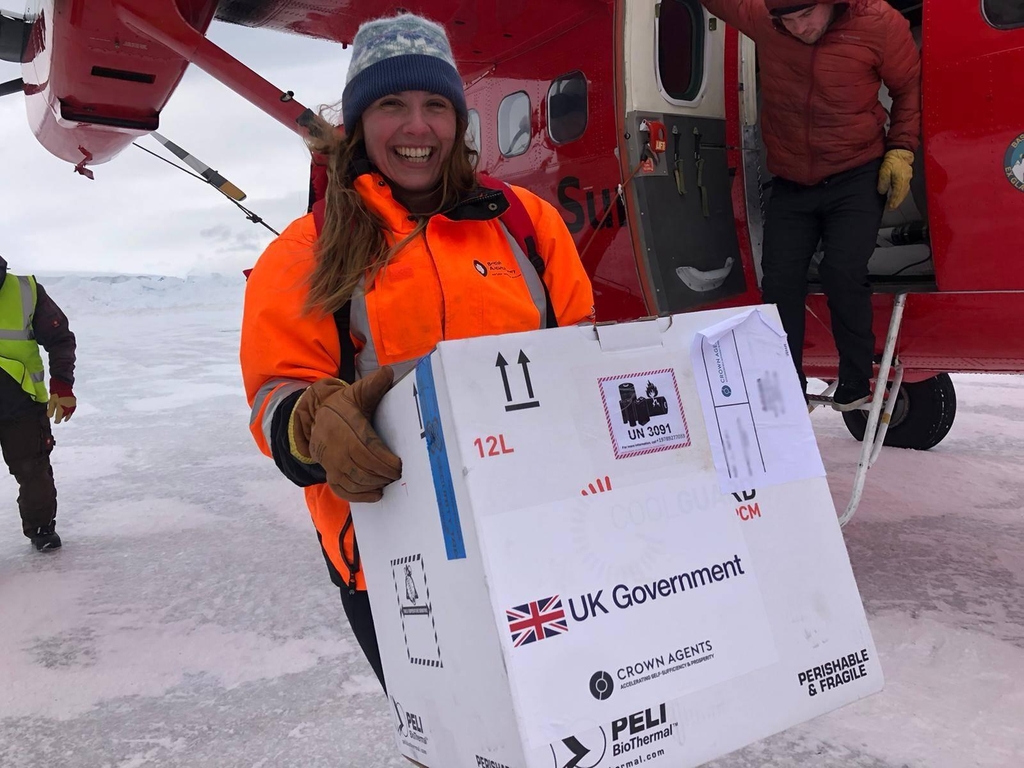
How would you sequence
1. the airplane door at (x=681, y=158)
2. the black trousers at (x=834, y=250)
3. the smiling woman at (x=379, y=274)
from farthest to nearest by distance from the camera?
the airplane door at (x=681, y=158) < the black trousers at (x=834, y=250) < the smiling woman at (x=379, y=274)

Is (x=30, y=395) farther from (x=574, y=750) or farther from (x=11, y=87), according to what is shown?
(x=574, y=750)

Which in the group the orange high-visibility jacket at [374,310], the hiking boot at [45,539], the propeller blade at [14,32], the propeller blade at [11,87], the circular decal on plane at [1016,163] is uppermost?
the propeller blade at [14,32]

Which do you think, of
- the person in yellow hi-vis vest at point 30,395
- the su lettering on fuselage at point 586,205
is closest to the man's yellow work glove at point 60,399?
the person in yellow hi-vis vest at point 30,395

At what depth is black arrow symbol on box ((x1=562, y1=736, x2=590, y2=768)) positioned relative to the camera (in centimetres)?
107

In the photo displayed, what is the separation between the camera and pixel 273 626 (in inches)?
139

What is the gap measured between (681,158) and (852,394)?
4.59ft

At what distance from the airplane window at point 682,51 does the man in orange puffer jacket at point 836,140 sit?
2.13 ft

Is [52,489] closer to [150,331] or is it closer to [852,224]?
[852,224]

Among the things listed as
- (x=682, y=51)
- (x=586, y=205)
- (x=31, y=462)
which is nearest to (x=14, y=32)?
(x=31, y=462)

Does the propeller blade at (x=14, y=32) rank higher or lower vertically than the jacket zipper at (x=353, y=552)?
higher

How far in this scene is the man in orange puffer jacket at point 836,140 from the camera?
3057 mm

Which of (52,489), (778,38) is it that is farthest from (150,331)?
(778,38)

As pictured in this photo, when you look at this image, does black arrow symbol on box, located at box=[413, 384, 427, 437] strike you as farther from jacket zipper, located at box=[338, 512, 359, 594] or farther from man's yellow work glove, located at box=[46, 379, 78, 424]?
man's yellow work glove, located at box=[46, 379, 78, 424]

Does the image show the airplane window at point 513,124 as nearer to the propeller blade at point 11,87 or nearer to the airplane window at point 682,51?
the airplane window at point 682,51
